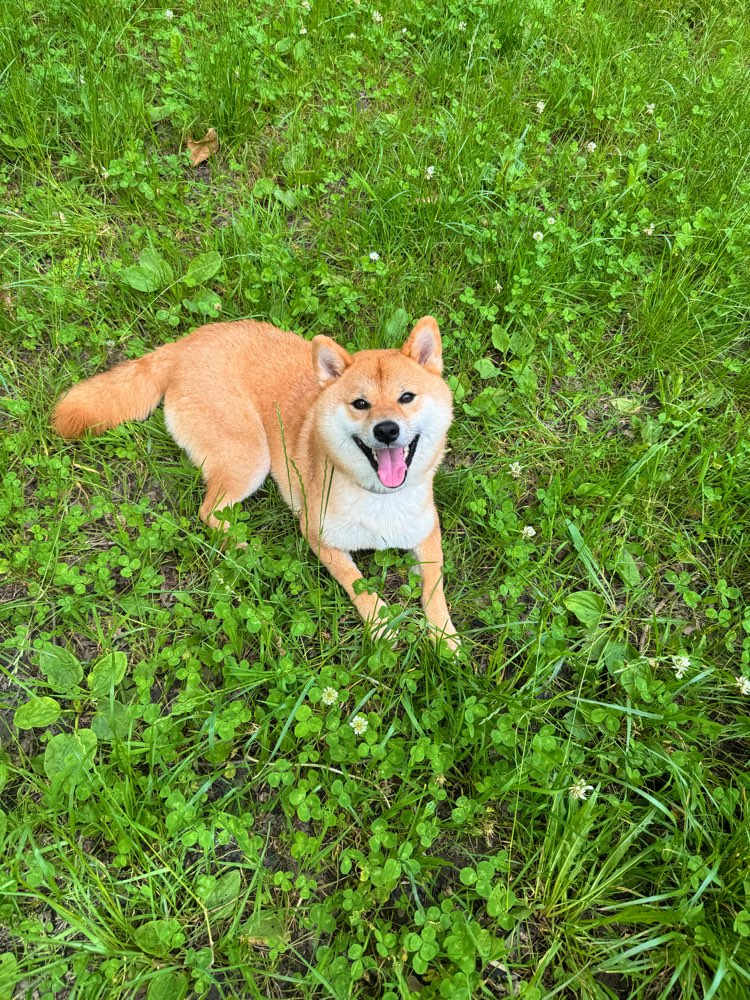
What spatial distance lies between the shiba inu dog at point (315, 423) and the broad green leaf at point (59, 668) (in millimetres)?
825

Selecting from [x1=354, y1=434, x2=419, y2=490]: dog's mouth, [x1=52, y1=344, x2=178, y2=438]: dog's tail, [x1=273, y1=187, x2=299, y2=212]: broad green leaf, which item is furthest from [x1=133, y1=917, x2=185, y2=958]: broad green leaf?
[x1=273, y1=187, x2=299, y2=212]: broad green leaf

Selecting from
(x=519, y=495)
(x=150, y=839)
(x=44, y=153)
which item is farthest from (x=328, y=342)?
(x=44, y=153)

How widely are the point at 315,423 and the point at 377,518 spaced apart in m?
0.55

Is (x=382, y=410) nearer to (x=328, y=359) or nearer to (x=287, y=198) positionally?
(x=328, y=359)

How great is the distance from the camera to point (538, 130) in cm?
→ 401

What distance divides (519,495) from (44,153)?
3.62 metres

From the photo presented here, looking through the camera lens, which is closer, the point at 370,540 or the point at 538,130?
the point at 370,540

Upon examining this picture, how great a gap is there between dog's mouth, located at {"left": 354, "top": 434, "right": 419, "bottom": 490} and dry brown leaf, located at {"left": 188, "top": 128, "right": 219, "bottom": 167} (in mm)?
2623

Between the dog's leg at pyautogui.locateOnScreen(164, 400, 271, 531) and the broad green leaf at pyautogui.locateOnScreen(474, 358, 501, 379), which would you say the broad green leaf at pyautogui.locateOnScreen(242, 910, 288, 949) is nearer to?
the dog's leg at pyautogui.locateOnScreen(164, 400, 271, 531)

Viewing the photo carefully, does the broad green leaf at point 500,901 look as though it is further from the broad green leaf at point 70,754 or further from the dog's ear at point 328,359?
the dog's ear at point 328,359

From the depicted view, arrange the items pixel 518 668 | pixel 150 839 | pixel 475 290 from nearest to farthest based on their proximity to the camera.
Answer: pixel 150 839 → pixel 518 668 → pixel 475 290

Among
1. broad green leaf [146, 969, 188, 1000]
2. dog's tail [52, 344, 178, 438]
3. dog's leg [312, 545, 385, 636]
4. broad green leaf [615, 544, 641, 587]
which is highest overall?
dog's tail [52, 344, 178, 438]

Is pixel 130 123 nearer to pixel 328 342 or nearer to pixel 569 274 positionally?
pixel 328 342

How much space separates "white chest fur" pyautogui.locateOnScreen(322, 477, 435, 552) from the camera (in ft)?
8.73
